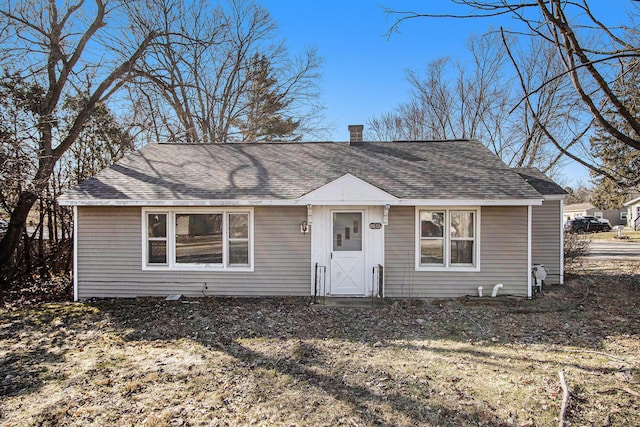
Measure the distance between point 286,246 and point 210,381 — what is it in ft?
13.8

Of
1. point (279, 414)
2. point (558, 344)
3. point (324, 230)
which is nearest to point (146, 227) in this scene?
point (324, 230)

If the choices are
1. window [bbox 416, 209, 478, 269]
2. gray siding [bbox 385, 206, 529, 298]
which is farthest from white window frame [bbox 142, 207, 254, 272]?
window [bbox 416, 209, 478, 269]

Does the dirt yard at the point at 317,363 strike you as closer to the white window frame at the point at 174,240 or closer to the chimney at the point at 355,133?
the white window frame at the point at 174,240

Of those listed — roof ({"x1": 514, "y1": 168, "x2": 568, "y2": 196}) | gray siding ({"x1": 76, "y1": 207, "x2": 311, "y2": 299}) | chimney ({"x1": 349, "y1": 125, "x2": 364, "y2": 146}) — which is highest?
chimney ({"x1": 349, "y1": 125, "x2": 364, "y2": 146})

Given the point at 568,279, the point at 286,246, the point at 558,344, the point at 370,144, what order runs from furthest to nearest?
1. the point at 370,144
2. the point at 568,279
3. the point at 286,246
4. the point at 558,344

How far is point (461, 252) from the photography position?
336 inches

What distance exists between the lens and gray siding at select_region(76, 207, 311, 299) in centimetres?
855

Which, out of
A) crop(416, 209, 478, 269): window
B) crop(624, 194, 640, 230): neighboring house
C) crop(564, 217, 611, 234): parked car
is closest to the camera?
crop(416, 209, 478, 269): window

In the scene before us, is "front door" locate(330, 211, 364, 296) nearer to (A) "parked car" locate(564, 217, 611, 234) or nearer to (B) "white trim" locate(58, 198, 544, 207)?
(B) "white trim" locate(58, 198, 544, 207)

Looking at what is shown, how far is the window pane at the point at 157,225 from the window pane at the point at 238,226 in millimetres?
1554

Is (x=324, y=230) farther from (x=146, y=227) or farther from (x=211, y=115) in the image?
(x=211, y=115)

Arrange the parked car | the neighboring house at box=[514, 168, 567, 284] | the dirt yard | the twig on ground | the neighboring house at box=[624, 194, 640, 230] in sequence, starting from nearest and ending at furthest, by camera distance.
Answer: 1. the twig on ground
2. the dirt yard
3. the neighboring house at box=[514, 168, 567, 284]
4. the parked car
5. the neighboring house at box=[624, 194, 640, 230]

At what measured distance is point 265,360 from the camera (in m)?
5.22

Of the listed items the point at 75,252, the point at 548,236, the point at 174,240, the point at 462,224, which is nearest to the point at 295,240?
the point at 174,240
